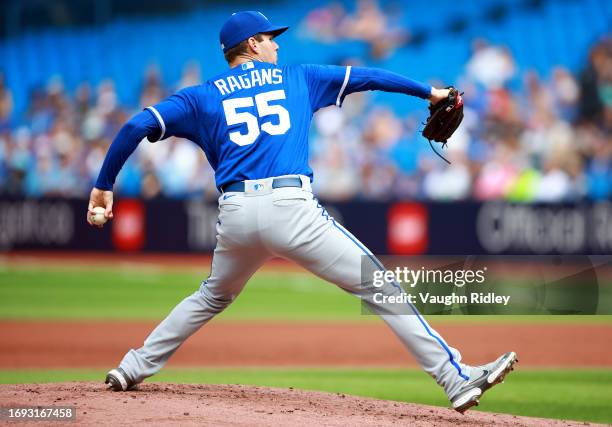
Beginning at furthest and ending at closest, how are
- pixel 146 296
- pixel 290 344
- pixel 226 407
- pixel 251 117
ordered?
pixel 146 296, pixel 290 344, pixel 226 407, pixel 251 117

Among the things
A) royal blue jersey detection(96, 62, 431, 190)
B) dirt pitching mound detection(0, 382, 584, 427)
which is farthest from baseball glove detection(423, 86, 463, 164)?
dirt pitching mound detection(0, 382, 584, 427)

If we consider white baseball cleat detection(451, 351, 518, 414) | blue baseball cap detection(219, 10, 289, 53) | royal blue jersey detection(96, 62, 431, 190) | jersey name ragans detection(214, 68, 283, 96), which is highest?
blue baseball cap detection(219, 10, 289, 53)

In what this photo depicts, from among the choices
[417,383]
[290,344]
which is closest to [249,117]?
[417,383]

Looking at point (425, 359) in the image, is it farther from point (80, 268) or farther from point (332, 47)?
point (332, 47)

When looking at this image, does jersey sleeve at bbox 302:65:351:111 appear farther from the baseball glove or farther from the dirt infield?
the dirt infield

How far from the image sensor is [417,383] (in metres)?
7.65

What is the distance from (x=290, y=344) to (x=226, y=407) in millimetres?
4527

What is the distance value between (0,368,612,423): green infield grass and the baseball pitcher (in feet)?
5.67

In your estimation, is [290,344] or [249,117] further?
[290,344]

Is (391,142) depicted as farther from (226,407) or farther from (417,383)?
(226,407)

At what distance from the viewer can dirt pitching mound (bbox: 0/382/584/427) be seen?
4758 millimetres

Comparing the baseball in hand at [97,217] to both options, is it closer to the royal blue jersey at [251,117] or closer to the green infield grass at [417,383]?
the royal blue jersey at [251,117]

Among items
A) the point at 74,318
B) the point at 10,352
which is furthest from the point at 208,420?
the point at 74,318

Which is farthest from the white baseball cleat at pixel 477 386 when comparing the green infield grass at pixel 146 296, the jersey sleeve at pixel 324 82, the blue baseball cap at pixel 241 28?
the green infield grass at pixel 146 296
